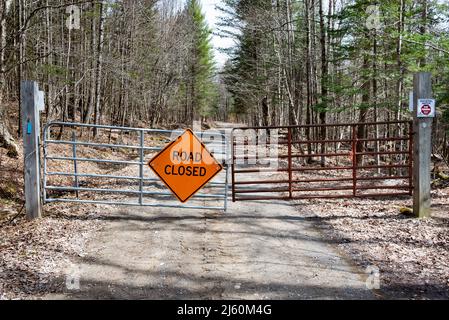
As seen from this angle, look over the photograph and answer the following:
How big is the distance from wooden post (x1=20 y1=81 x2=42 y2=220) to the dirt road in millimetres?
1275

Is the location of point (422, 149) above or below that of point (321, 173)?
above

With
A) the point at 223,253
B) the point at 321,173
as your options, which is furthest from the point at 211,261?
the point at 321,173

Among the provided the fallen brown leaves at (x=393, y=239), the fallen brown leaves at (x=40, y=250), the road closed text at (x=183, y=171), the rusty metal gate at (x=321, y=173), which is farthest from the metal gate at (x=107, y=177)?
the fallen brown leaves at (x=393, y=239)

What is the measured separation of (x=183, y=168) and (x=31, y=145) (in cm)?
277

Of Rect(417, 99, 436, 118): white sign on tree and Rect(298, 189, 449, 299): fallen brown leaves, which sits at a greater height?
Rect(417, 99, 436, 118): white sign on tree

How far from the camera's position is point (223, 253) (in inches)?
225

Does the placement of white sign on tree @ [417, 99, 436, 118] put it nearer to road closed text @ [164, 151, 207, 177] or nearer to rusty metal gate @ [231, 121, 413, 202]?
rusty metal gate @ [231, 121, 413, 202]

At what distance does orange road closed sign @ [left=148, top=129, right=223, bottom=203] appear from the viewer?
7348mm

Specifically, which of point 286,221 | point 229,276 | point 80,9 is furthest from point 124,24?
point 229,276

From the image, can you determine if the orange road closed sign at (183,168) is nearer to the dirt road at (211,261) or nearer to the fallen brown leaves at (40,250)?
the dirt road at (211,261)

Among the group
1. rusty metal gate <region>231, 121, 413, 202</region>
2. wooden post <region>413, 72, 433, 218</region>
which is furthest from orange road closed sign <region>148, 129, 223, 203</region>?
wooden post <region>413, 72, 433, 218</region>

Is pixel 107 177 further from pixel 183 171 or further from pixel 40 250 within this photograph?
pixel 40 250
